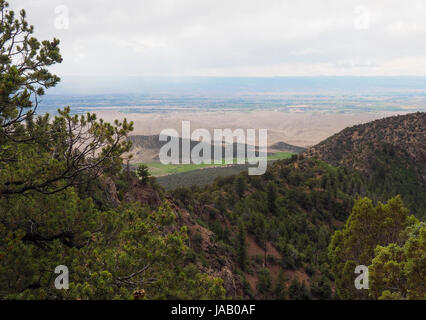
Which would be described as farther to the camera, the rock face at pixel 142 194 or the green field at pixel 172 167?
the green field at pixel 172 167

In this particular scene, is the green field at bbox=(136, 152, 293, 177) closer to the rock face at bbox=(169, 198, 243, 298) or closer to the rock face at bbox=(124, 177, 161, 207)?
the rock face at bbox=(169, 198, 243, 298)

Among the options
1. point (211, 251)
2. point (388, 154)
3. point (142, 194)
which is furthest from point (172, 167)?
point (211, 251)

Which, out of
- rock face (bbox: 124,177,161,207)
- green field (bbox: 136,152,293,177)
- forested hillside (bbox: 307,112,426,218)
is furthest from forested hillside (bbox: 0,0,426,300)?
green field (bbox: 136,152,293,177)

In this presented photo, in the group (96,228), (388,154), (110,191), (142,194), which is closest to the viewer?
(96,228)

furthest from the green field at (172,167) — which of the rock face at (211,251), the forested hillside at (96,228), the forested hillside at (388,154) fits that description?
the forested hillside at (96,228)

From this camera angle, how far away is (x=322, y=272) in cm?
2828

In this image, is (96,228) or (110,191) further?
(110,191)

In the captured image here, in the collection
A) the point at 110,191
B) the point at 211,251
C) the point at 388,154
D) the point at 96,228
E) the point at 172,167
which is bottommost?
the point at 172,167

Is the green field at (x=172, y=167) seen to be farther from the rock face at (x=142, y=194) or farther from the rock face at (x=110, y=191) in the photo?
the rock face at (x=110, y=191)

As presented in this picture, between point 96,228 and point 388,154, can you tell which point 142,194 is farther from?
point 388,154

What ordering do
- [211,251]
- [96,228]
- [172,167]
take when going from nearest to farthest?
[96,228], [211,251], [172,167]

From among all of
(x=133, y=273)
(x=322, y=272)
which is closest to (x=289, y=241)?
(x=322, y=272)

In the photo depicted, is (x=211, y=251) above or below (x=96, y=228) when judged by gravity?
below
